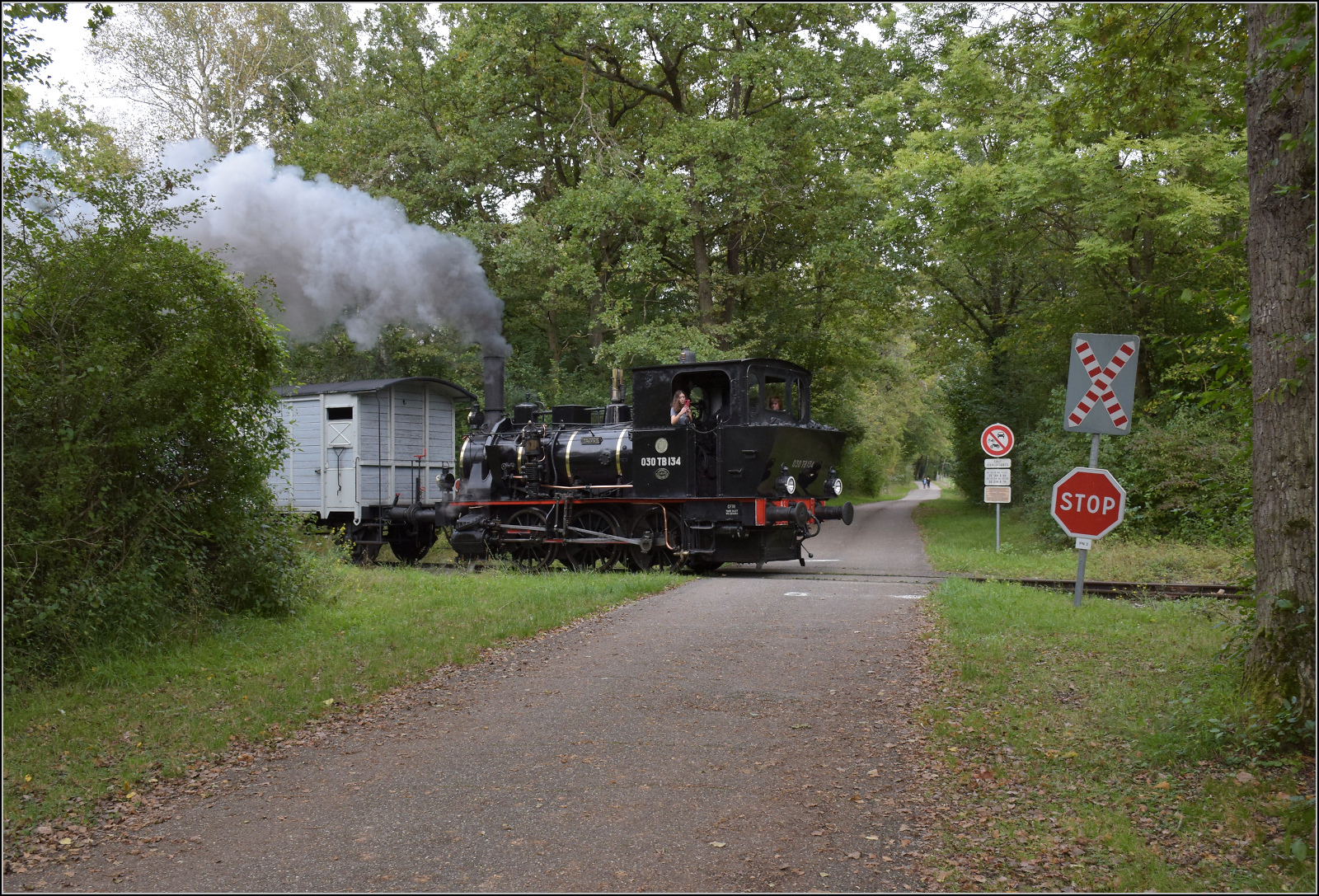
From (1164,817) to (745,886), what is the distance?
6.54ft

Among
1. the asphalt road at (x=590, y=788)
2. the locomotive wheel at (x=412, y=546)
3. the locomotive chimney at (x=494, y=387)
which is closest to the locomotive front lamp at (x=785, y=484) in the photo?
the locomotive chimney at (x=494, y=387)

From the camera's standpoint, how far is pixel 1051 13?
1197 centimetres

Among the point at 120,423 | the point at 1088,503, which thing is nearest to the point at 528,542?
the point at 120,423

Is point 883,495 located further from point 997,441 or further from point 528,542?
point 528,542

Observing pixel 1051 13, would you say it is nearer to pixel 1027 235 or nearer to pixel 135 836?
pixel 1027 235

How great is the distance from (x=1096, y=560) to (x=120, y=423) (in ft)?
41.5

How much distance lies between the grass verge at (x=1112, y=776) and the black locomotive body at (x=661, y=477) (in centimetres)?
655

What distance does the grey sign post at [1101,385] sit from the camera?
28.9 feet

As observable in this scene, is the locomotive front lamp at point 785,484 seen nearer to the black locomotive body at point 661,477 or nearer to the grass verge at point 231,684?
the black locomotive body at point 661,477

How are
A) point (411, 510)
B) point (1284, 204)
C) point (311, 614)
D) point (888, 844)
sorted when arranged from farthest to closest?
→ point (411, 510), point (311, 614), point (1284, 204), point (888, 844)

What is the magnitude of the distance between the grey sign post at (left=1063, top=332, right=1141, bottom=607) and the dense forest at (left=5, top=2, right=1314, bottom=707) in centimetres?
535

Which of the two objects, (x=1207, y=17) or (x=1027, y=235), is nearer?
(x=1207, y=17)

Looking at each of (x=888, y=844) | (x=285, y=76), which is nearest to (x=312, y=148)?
(x=285, y=76)

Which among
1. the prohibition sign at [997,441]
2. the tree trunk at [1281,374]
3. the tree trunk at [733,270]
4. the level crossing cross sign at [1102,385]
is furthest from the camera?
the tree trunk at [733,270]
